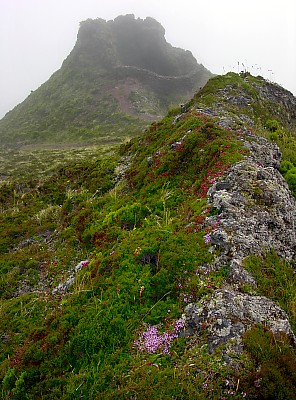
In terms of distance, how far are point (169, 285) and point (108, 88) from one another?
74919 mm

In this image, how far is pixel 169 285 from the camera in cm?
689

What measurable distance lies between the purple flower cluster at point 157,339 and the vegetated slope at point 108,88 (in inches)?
1814

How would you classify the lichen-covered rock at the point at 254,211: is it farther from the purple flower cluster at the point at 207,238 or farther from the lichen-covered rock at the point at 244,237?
the purple flower cluster at the point at 207,238

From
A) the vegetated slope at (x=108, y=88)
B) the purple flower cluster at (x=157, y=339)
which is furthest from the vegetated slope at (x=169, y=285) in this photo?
the vegetated slope at (x=108, y=88)

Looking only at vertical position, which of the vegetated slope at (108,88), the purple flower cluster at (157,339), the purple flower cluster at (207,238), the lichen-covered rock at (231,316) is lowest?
the lichen-covered rock at (231,316)

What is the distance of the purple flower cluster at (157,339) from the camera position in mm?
5641

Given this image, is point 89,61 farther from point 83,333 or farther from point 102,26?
point 83,333

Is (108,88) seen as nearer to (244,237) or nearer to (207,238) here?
(207,238)

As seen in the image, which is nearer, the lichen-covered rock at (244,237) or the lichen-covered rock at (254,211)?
the lichen-covered rock at (244,237)

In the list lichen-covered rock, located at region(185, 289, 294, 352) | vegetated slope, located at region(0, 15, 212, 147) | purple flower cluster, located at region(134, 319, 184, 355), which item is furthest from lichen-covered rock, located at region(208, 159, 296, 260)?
vegetated slope, located at region(0, 15, 212, 147)

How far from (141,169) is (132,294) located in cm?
865

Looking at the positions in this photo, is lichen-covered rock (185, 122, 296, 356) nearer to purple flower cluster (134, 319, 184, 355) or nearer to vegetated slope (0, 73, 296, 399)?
vegetated slope (0, 73, 296, 399)

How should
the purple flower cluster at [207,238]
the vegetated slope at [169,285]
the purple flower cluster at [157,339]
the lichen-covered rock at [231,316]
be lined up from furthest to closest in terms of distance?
the purple flower cluster at [207,238]
the purple flower cluster at [157,339]
the lichen-covered rock at [231,316]
the vegetated slope at [169,285]

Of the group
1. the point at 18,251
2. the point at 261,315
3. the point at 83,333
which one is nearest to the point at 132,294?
the point at 83,333
